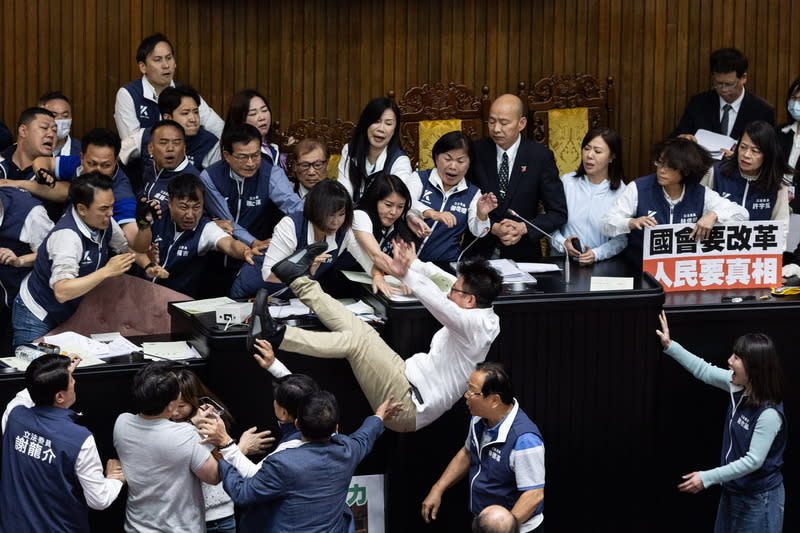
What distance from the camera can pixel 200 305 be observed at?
457 cm

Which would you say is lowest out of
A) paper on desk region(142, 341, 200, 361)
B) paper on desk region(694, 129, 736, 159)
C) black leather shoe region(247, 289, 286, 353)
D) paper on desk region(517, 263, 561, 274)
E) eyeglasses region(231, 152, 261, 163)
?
paper on desk region(142, 341, 200, 361)

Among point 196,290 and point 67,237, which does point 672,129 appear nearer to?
point 196,290

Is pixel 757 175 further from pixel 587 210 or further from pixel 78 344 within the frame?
pixel 78 344

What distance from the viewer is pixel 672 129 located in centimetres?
718

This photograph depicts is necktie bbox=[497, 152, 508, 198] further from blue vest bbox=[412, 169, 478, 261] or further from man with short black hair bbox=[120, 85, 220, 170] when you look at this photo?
man with short black hair bbox=[120, 85, 220, 170]

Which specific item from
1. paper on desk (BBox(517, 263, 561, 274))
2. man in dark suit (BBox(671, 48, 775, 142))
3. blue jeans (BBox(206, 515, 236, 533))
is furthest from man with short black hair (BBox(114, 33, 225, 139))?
man in dark suit (BBox(671, 48, 775, 142))

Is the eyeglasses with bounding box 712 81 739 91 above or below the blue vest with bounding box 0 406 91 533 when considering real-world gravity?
above

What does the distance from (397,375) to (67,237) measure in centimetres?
158

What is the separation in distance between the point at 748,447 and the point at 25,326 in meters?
3.06

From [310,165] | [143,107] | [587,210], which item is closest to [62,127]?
[143,107]

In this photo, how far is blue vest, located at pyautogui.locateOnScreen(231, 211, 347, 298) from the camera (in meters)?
4.62

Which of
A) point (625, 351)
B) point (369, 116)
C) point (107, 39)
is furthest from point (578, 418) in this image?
point (107, 39)

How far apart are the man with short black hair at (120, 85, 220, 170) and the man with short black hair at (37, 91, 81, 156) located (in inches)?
11.8

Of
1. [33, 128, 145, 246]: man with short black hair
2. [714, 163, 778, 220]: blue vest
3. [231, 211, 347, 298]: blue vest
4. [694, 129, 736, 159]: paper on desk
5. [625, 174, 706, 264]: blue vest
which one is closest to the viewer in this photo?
[231, 211, 347, 298]: blue vest
